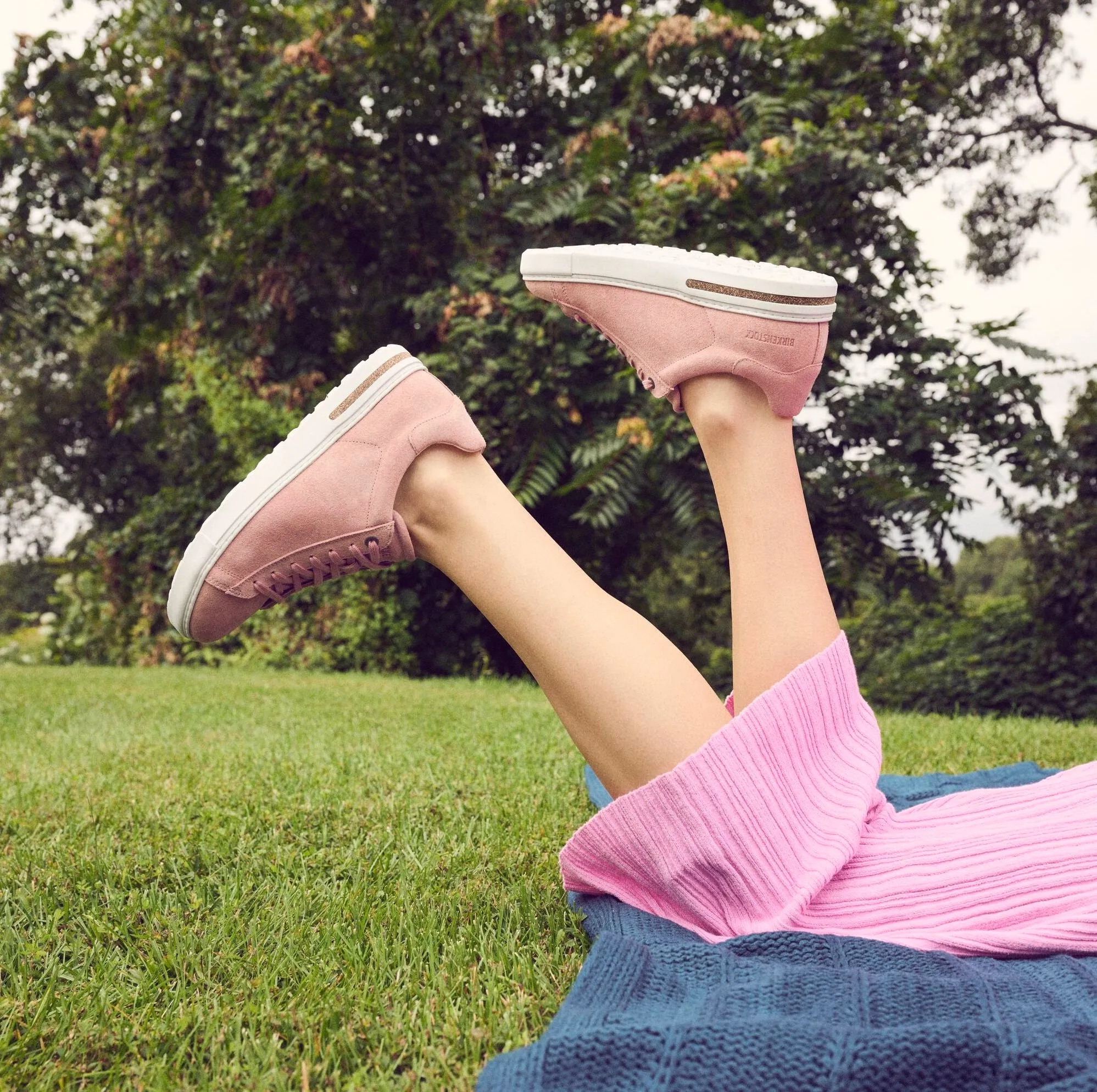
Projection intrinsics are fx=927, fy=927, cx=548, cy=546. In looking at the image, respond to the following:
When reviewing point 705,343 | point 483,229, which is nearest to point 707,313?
point 705,343

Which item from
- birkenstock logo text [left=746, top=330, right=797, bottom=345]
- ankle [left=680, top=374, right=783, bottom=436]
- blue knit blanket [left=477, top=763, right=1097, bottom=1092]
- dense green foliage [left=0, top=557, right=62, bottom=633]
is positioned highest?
dense green foliage [left=0, top=557, right=62, bottom=633]

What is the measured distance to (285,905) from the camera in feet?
4.15

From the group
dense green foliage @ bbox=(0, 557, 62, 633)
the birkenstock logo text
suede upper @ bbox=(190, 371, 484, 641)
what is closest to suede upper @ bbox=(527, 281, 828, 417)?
the birkenstock logo text

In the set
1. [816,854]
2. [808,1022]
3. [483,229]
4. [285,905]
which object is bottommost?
[808,1022]

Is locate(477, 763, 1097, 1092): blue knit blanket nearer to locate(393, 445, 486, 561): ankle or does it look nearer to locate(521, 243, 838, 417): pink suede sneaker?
locate(393, 445, 486, 561): ankle

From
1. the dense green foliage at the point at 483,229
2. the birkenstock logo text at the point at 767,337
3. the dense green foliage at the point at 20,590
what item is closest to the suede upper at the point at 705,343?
the birkenstock logo text at the point at 767,337

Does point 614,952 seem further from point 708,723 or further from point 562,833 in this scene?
point 562,833

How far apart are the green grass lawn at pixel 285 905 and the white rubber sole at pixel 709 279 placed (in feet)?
2.88

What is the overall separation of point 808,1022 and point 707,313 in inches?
36.0

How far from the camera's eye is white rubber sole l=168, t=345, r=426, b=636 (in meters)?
1.31

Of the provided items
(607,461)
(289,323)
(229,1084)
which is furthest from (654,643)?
(289,323)

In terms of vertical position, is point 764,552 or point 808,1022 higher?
point 764,552

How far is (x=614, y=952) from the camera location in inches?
38.2

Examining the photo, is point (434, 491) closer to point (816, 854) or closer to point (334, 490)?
point (334, 490)
